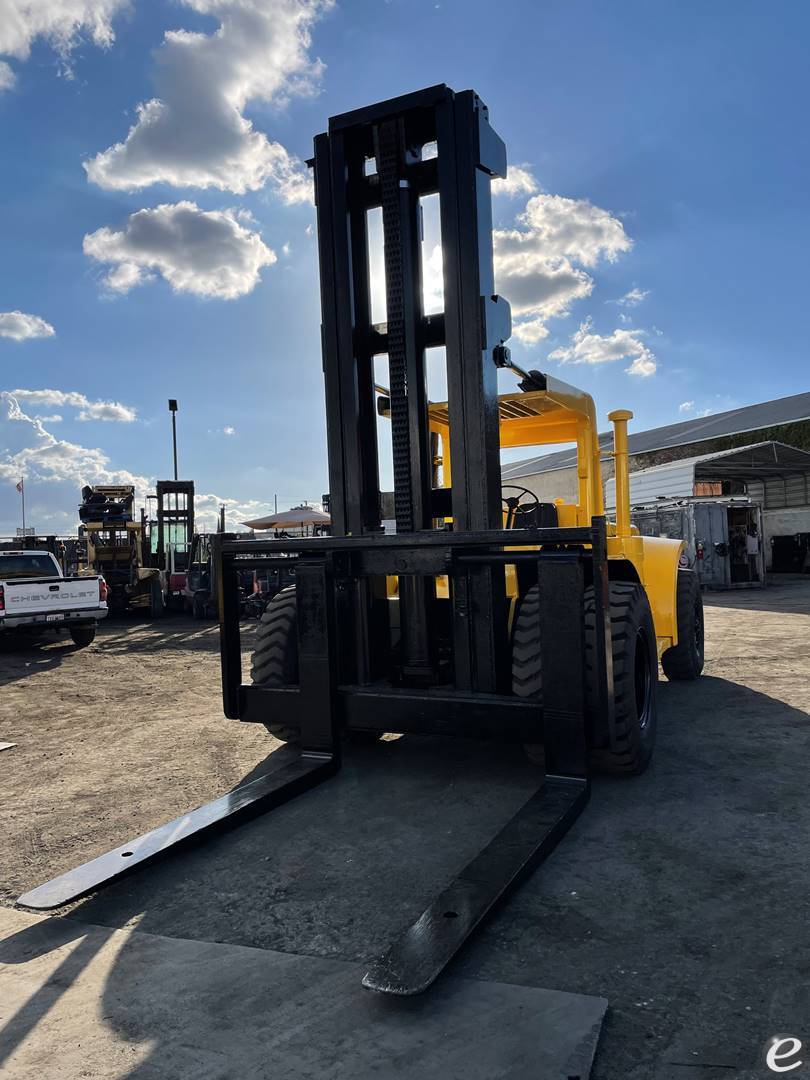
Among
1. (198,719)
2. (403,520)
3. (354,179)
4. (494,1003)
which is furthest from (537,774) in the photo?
(354,179)

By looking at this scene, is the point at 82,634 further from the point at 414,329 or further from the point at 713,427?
the point at 713,427

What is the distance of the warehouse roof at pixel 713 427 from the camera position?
2917 cm

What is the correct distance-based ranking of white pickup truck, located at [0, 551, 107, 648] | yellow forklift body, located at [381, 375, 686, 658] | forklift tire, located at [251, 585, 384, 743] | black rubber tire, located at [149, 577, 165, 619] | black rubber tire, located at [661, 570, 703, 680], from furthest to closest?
1. black rubber tire, located at [149, 577, 165, 619]
2. white pickup truck, located at [0, 551, 107, 648]
3. black rubber tire, located at [661, 570, 703, 680]
4. yellow forklift body, located at [381, 375, 686, 658]
5. forklift tire, located at [251, 585, 384, 743]

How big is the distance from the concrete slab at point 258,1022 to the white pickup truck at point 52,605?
1017cm

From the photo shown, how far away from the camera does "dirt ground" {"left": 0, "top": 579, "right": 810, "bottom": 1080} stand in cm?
247

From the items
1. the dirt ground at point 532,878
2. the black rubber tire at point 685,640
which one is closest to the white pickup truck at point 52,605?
the dirt ground at point 532,878

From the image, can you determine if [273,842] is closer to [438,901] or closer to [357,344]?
[438,901]

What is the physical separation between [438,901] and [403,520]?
7.66 feet

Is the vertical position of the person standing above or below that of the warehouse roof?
below

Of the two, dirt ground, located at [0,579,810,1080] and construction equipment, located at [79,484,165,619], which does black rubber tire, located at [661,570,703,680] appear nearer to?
dirt ground, located at [0,579,810,1080]

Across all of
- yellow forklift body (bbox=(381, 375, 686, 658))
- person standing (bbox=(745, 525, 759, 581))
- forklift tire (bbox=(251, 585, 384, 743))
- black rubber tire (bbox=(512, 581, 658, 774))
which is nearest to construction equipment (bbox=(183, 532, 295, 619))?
yellow forklift body (bbox=(381, 375, 686, 658))

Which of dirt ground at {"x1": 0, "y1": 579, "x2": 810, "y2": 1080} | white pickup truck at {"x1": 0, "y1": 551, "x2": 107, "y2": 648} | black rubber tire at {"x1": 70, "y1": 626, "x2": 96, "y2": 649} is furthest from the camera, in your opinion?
black rubber tire at {"x1": 70, "y1": 626, "x2": 96, "y2": 649}

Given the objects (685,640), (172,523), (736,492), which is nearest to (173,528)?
(172,523)

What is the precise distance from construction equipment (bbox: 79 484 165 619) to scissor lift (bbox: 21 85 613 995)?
14.1m
